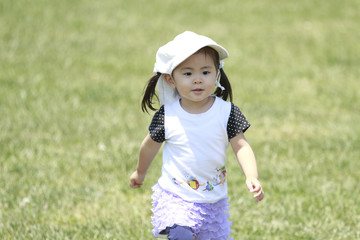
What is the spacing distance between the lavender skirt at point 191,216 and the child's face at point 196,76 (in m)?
0.65

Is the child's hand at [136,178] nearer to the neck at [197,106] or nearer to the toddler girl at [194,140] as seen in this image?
the toddler girl at [194,140]

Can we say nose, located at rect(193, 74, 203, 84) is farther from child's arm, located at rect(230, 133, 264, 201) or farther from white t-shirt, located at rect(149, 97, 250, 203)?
child's arm, located at rect(230, 133, 264, 201)

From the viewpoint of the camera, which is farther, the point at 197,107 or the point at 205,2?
the point at 205,2

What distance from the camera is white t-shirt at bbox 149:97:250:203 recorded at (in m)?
3.54

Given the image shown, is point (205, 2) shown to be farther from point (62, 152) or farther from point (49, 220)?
point (49, 220)

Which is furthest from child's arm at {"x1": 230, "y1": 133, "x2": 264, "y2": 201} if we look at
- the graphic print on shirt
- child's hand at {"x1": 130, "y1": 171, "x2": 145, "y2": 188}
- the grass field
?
the grass field

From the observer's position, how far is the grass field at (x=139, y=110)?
5062mm

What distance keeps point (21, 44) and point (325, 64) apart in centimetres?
591

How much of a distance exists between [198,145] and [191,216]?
0.44 m

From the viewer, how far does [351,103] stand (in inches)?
348

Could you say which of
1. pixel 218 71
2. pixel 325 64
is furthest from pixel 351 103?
pixel 218 71

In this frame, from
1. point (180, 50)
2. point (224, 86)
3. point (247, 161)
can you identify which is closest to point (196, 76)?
point (180, 50)

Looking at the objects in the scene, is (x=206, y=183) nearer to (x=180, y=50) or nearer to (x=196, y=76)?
(x=196, y=76)

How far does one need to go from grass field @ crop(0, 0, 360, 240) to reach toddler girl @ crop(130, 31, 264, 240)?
1107mm
